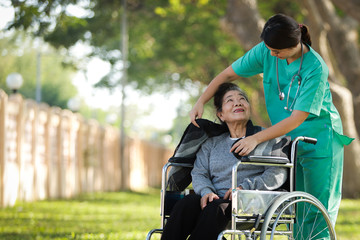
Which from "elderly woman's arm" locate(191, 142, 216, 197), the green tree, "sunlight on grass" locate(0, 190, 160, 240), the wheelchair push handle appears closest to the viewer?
the wheelchair push handle

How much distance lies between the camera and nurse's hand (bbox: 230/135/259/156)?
4020 mm

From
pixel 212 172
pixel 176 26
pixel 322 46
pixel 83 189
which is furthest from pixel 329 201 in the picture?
pixel 176 26

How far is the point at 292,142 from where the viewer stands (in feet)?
13.8

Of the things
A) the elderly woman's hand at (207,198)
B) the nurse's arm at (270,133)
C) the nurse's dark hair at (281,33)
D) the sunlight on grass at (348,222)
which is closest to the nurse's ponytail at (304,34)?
the nurse's dark hair at (281,33)

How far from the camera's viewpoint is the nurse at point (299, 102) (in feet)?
13.5

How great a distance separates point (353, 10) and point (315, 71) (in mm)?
7857

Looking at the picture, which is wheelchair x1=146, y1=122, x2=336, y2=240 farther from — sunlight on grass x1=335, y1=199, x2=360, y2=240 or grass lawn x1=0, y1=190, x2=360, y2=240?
sunlight on grass x1=335, y1=199, x2=360, y2=240

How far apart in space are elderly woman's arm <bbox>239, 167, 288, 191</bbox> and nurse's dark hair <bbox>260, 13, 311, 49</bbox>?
784mm

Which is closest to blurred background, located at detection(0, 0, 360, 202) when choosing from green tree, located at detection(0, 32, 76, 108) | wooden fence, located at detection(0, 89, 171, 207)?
wooden fence, located at detection(0, 89, 171, 207)

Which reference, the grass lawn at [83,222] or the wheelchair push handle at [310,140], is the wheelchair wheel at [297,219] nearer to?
→ the wheelchair push handle at [310,140]

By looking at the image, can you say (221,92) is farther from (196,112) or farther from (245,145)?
(245,145)

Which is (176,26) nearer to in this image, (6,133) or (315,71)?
(6,133)

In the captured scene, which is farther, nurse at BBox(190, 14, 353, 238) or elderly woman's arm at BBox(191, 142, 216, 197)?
elderly woman's arm at BBox(191, 142, 216, 197)

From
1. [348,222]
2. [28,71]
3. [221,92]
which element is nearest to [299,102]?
[221,92]
